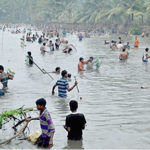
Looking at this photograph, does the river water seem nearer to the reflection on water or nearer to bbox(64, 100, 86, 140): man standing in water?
the reflection on water

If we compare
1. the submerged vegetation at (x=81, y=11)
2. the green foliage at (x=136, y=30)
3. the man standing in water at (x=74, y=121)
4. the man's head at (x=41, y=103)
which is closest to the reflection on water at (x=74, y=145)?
the man standing in water at (x=74, y=121)

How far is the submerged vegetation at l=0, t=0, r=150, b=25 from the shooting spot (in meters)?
63.2

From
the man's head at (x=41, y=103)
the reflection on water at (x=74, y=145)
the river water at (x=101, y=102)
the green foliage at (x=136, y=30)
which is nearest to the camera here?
the man's head at (x=41, y=103)

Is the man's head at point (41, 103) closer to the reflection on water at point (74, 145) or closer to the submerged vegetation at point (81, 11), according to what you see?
the reflection on water at point (74, 145)

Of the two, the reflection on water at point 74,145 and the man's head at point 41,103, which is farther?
the reflection on water at point 74,145

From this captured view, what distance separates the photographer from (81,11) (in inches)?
3401

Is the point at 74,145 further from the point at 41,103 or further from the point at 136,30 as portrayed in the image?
the point at 136,30

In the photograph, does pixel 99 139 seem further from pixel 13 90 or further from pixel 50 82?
pixel 50 82

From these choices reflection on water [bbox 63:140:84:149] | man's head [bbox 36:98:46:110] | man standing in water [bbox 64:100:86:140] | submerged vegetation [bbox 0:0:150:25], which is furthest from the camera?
submerged vegetation [bbox 0:0:150:25]

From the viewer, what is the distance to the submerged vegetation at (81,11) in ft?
207

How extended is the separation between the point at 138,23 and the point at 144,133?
58585 millimetres

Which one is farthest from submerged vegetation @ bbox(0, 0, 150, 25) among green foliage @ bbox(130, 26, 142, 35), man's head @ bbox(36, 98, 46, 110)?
man's head @ bbox(36, 98, 46, 110)

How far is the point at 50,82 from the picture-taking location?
17.7 metres

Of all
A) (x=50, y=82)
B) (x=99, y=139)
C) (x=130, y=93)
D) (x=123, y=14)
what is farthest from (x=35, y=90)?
(x=123, y=14)
